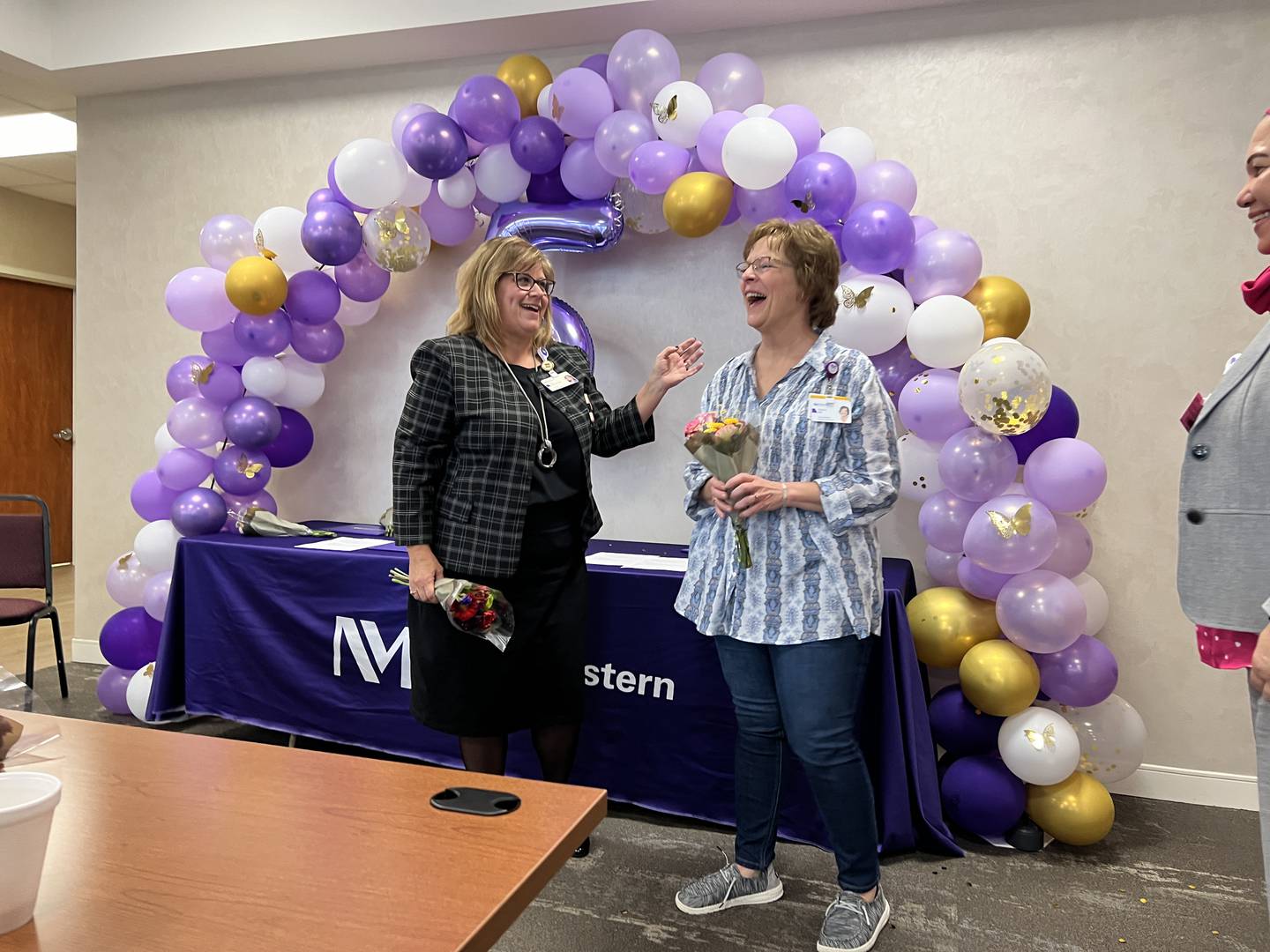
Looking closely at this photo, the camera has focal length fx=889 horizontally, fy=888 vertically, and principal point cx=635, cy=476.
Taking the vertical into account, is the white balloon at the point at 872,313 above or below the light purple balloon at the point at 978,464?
above

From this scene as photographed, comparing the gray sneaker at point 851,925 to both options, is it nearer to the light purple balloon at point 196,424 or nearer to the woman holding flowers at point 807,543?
the woman holding flowers at point 807,543

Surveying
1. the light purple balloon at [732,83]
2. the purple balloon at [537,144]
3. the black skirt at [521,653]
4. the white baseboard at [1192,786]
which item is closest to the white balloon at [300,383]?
the purple balloon at [537,144]

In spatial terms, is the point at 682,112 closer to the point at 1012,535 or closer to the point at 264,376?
the point at 1012,535

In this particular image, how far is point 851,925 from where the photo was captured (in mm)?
1932

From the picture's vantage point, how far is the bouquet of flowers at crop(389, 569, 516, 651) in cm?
205

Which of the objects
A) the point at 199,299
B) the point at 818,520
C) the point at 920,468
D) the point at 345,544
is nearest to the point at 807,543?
the point at 818,520

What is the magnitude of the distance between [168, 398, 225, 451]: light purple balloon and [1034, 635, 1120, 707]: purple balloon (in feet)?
9.56

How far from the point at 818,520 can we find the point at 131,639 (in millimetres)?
2802

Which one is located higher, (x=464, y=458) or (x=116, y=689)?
(x=464, y=458)

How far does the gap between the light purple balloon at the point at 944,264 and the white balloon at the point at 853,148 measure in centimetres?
32

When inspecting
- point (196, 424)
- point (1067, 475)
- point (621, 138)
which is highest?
point (621, 138)

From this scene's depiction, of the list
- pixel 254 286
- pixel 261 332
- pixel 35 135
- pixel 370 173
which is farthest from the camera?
pixel 35 135

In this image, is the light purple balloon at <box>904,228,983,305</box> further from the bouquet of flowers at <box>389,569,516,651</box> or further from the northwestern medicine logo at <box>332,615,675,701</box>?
the northwestern medicine logo at <box>332,615,675,701</box>

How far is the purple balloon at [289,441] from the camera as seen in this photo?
3428 millimetres
